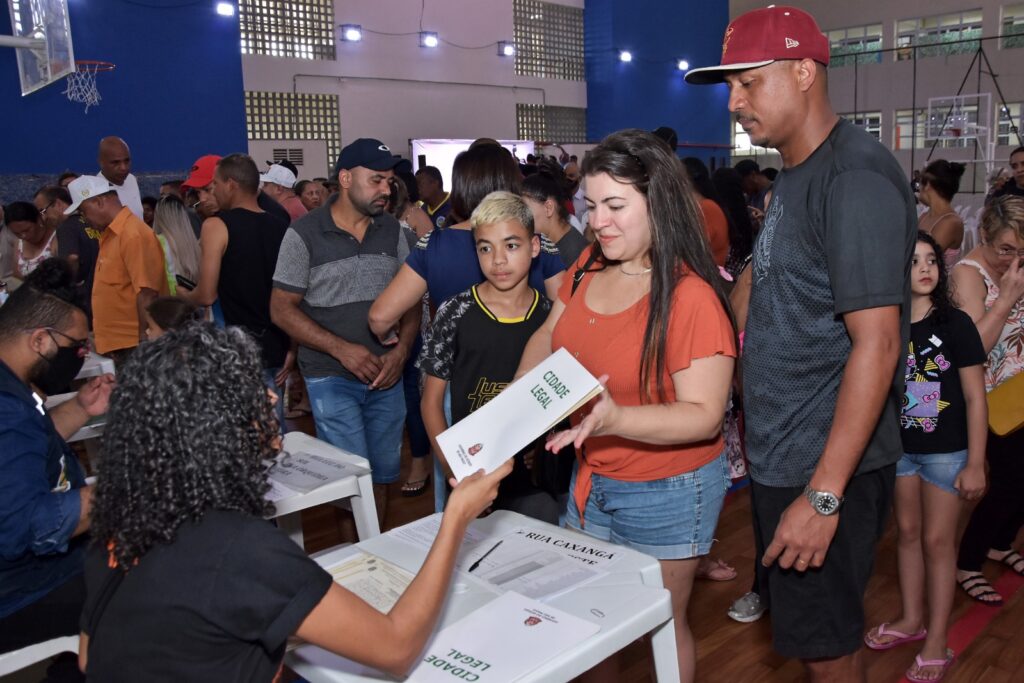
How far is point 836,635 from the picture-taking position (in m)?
1.60

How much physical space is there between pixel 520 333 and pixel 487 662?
3.80 ft

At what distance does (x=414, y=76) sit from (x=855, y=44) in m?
11.4

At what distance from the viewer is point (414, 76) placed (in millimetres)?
13625

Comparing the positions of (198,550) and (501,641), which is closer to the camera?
(198,550)

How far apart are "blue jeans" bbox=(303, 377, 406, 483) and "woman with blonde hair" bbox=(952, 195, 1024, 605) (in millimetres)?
2241

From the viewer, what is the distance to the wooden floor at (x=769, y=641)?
258 centimetres

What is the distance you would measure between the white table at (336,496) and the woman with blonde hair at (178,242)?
2.69m

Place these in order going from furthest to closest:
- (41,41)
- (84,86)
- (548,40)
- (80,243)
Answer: (548,40) → (84,86) → (41,41) → (80,243)

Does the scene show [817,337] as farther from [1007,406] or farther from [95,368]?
[95,368]

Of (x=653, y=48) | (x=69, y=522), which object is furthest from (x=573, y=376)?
(x=653, y=48)

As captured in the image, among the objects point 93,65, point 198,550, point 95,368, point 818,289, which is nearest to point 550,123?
point 93,65

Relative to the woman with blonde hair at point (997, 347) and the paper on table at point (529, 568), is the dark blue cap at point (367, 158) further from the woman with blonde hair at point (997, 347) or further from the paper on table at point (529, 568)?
the woman with blonde hair at point (997, 347)

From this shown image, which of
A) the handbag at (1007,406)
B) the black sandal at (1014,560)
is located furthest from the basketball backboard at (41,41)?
the black sandal at (1014,560)

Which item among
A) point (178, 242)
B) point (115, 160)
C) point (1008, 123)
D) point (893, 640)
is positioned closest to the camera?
point (893, 640)
